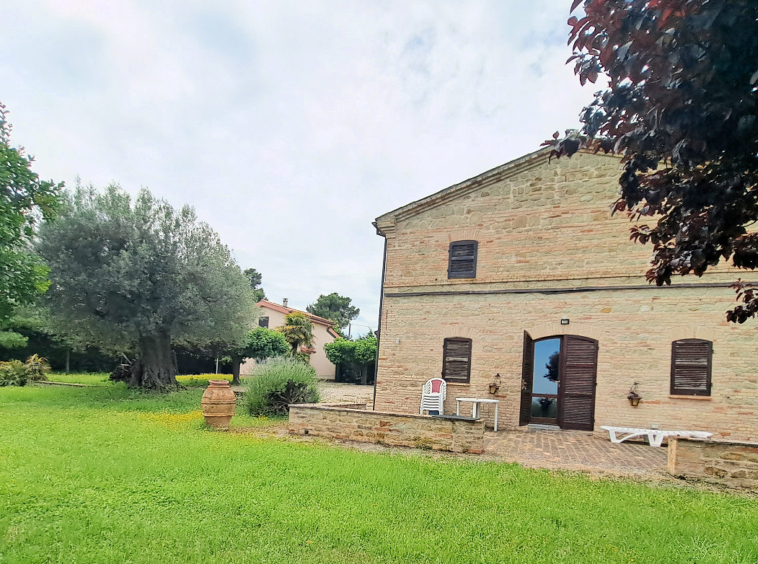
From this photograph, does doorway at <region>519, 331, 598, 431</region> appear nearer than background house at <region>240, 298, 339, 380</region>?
Yes

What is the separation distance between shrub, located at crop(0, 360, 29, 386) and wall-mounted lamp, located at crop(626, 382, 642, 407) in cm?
2223

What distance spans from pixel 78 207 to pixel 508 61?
45.6 feet

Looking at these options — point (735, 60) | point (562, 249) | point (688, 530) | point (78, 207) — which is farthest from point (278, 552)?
point (78, 207)

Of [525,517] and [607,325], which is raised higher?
[607,325]

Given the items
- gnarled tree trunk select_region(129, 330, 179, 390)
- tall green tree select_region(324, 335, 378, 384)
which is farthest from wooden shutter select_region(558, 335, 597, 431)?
tall green tree select_region(324, 335, 378, 384)

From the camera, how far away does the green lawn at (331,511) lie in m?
3.87

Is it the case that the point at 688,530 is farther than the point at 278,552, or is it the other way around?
the point at 688,530

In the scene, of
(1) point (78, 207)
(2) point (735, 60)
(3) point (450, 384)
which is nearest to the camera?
(2) point (735, 60)

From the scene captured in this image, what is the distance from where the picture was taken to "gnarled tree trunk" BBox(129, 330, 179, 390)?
1762 centimetres

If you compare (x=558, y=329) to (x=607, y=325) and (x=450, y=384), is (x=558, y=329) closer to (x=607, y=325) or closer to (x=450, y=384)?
(x=607, y=325)

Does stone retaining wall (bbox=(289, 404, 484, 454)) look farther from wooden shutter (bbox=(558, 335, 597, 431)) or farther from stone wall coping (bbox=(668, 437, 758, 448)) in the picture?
wooden shutter (bbox=(558, 335, 597, 431))

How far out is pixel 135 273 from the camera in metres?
15.2

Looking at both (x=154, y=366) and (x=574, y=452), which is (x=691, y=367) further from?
(x=154, y=366)

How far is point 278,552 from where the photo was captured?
3.78m
